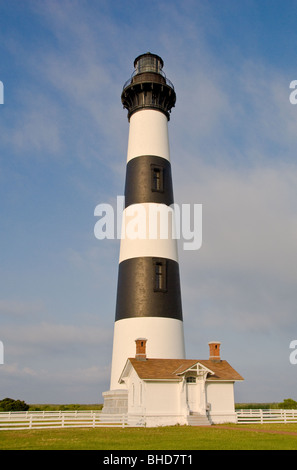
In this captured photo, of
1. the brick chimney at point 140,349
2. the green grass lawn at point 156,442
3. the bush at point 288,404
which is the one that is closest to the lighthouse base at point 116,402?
the brick chimney at point 140,349

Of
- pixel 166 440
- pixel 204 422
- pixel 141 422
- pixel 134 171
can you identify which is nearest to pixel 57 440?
pixel 166 440

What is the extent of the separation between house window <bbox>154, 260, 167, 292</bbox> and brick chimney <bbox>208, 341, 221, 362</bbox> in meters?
4.47

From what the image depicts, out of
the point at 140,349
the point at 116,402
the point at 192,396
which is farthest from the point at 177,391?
the point at 116,402

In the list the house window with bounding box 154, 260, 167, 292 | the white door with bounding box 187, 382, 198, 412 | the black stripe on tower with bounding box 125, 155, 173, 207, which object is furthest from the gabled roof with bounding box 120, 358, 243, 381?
the black stripe on tower with bounding box 125, 155, 173, 207

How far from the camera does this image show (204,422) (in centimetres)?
2367

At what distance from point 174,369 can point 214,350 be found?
12.4ft

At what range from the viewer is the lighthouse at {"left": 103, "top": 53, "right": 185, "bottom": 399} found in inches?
1050

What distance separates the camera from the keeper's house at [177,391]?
23.4 m

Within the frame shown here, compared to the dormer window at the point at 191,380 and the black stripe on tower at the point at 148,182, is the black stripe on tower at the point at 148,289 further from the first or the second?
the black stripe on tower at the point at 148,182

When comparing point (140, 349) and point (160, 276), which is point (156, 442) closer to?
point (140, 349)

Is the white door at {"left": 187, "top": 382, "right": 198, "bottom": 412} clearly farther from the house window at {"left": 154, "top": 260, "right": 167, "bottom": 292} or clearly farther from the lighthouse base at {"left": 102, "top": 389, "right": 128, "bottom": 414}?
the house window at {"left": 154, "top": 260, "right": 167, "bottom": 292}

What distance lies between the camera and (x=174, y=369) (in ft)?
81.3

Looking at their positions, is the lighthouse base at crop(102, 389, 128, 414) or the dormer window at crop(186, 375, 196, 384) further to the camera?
the lighthouse base at crop(102, 389, 128, 414)
